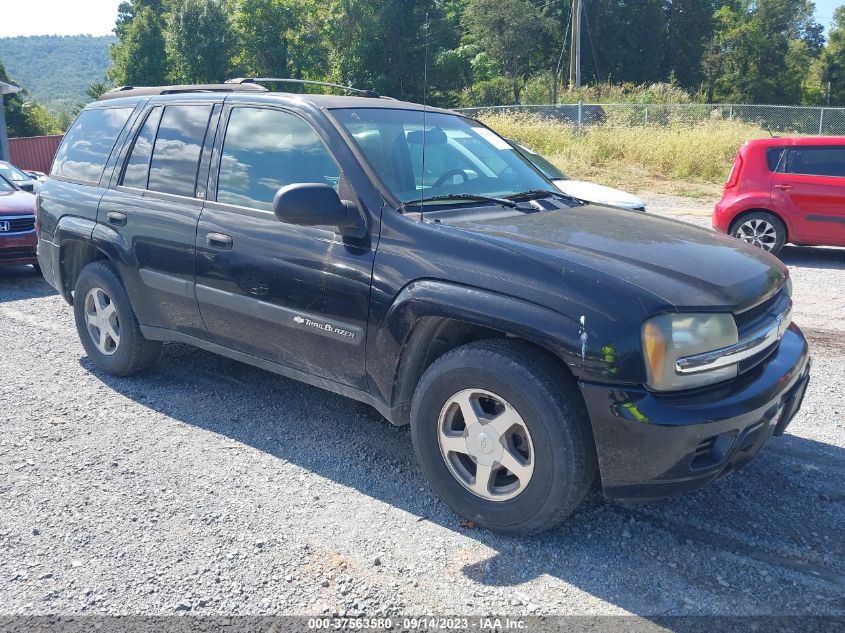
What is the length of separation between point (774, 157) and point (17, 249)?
9392 millimetres

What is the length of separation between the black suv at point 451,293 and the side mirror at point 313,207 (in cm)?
1

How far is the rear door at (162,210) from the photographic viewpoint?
439 cm

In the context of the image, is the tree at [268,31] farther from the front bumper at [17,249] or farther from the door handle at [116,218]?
the door handle at [116,218]

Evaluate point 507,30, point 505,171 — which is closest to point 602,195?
point 505,171

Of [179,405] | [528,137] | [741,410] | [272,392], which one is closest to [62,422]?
[179,405]

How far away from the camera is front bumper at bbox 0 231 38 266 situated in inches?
344

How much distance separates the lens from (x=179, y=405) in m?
4.81

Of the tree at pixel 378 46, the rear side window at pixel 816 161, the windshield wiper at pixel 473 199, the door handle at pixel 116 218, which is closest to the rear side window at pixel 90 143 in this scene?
the door handle at pixel 116 218

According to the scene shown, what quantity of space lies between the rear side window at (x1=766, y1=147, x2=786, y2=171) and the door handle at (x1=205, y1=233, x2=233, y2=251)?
810 cm

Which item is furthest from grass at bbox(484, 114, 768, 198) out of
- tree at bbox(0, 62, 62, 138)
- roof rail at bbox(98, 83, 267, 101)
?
tree at bbox(0, 62, 62, 138)

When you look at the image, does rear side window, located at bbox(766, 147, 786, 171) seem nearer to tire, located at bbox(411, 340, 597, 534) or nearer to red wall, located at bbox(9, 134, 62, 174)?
tire, located at bbox(411, 340, 597, 534)

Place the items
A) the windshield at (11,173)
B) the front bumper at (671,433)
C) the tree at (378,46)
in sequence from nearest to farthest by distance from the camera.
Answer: the front bumper at (671,433) < the windshield at (11,173) < the tree at (378,46)

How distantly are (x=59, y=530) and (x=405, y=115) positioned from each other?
275 centimetres

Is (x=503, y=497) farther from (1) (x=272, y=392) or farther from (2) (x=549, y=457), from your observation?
(1) (x=272, y=392)
